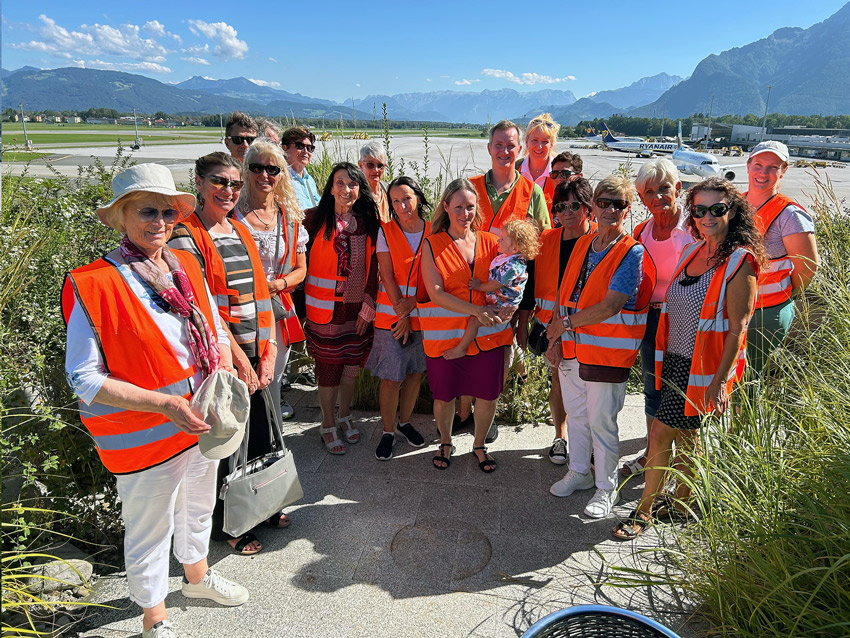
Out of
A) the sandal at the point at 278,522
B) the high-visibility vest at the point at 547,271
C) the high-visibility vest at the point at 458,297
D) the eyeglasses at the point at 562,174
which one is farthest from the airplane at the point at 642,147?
the sandal at the point at 278,522

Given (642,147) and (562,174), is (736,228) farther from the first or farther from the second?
(642,147)

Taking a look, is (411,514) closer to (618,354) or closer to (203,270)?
(618,354)

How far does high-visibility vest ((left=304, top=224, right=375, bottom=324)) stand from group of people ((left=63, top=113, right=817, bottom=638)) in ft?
0.03

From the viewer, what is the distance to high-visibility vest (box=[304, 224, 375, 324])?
11.8ft

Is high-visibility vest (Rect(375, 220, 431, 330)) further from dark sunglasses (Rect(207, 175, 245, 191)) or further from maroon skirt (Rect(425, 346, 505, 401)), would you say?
dark sunglasses (Rect(207, 175, 245, 191))

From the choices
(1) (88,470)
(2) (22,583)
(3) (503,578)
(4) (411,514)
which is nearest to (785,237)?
(3) (503,578)

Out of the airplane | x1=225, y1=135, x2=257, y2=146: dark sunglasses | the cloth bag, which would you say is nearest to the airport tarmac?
x1=225, y1=135, x2=257, y2=146: dark sunglasses

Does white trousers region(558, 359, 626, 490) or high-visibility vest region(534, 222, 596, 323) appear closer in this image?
white trousers region(558, 359, 626, 490)

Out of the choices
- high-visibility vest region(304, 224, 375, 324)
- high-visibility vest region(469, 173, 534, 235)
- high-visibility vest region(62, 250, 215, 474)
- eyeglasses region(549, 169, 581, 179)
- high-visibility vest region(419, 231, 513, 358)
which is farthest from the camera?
eyeglasses region(549, 169, 581, 179)

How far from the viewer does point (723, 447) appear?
2525 mm

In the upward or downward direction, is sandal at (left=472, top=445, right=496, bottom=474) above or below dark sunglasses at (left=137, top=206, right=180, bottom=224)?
below

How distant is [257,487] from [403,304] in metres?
1.49

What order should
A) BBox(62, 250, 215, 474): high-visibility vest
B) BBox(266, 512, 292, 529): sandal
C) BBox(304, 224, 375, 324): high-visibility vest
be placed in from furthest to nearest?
1. BBox(304, 224, 375, 324): high-visibility vest
2. BBox(266, 512, 292, 529): sandal
3. BBox(62, 250, 215, 474): high-visibility vest

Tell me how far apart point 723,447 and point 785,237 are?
62.0 inches
